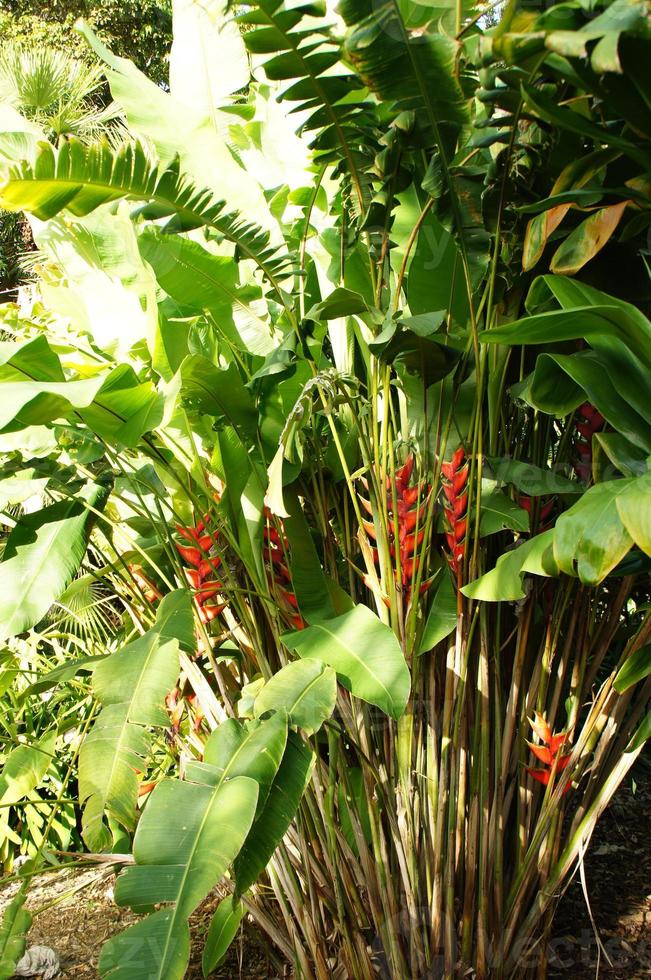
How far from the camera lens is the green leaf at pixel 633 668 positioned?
49.1 inches

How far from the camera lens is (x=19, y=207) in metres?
1.29

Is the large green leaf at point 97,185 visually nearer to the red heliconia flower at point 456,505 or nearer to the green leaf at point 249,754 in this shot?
the red heliconia flower at point 456,505

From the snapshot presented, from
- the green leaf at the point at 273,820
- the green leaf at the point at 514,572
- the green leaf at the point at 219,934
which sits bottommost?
the green leaf at the point at 219,934

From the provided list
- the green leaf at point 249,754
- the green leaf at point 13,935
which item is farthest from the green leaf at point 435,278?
the green leaf at point 13,935

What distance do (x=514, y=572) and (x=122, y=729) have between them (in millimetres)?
649

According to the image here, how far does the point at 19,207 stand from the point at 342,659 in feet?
2.92

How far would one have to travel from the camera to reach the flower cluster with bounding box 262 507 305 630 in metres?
1.55

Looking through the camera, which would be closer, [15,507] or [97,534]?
[97,534]

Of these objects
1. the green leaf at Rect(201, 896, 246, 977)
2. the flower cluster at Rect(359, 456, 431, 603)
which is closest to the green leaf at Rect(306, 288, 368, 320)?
the flower cluster at Rect(359, 456, 431, 603)

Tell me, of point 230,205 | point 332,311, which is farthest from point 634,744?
point 230,205

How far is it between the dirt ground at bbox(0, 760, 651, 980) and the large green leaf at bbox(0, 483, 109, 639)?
0.56 m

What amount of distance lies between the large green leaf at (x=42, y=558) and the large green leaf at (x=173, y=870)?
21.5 inches

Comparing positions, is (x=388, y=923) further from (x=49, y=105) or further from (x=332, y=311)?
(x=49, y=105)

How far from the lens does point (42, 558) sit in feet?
5.04
